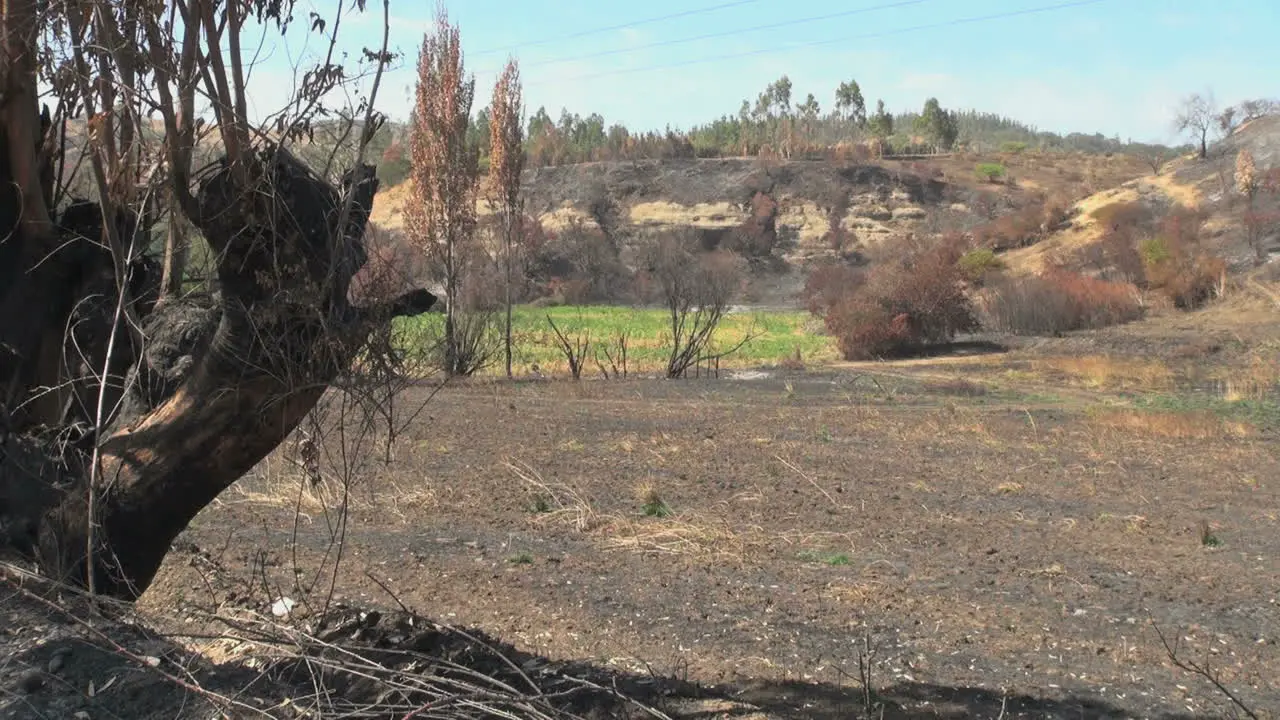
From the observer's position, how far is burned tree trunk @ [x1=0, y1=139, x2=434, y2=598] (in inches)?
188

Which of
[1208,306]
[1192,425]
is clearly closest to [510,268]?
[1192,425]

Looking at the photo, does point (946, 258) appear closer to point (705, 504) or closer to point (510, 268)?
point (510, 268)

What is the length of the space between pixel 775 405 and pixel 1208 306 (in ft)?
65.8

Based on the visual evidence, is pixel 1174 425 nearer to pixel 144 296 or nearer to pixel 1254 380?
pixel 1254 380

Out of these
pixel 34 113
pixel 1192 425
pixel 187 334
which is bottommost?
pixel 1192 425

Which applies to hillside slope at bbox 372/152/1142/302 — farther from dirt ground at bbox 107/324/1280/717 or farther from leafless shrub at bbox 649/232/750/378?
dirt ground at bbox 107/324/1280/717

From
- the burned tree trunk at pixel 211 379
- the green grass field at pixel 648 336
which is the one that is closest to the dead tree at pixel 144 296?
the burned tree trunk at pixel 211 379

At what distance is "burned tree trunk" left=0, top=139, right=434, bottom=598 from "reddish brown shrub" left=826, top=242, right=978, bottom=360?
27.0 metres

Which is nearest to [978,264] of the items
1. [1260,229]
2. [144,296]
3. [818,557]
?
[1260,229]

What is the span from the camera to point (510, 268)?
27078mm

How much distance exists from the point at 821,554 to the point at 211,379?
4.66 m

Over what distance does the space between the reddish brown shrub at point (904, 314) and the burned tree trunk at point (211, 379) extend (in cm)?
2697

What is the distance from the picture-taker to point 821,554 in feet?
27.7

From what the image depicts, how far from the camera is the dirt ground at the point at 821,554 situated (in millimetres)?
5809
